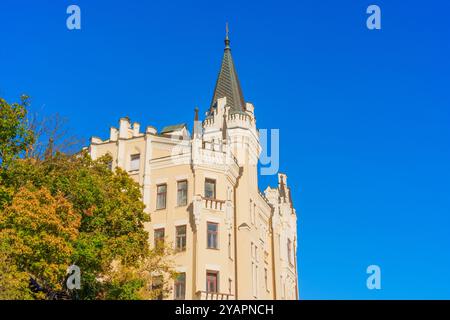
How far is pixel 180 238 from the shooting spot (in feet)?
127

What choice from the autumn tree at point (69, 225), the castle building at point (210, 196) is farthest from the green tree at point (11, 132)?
the castle building at point (210, 196)

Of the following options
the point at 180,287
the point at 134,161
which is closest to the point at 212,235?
the point at 180,287

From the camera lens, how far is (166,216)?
3947 cm

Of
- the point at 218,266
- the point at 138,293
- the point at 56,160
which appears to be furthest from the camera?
the point at 218,266

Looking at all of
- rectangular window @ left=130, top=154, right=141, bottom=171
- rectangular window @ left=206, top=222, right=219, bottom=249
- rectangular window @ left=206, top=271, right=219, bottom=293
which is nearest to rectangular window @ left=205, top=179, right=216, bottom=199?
rectangular window @ left=206, top=222, right=219, bottom=249

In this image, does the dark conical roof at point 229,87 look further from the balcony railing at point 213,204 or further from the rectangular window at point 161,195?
A: the balcony railing at point 213,204

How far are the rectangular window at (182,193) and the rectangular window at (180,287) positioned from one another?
4.38 m

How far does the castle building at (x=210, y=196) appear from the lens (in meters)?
37.9

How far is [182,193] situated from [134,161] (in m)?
4.49
